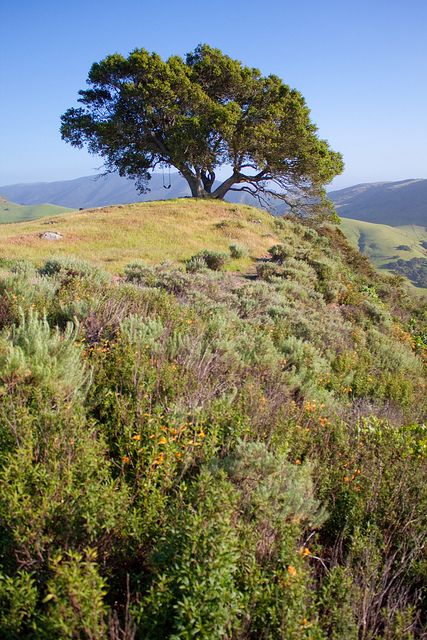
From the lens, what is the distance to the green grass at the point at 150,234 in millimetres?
15125

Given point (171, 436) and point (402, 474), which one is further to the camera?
point (402, 474)

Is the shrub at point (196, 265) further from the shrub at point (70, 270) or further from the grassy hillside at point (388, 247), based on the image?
the grassy hillside at point (388, 247)

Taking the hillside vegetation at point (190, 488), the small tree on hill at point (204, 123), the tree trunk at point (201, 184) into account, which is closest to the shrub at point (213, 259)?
the hillside vegetation at point (190, 488)

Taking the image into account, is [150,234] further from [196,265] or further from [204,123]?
[204,123]

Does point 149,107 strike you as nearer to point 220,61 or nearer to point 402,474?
point 220,61

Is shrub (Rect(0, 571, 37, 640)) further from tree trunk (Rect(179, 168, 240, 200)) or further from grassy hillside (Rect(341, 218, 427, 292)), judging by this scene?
grassy hillside (Rect(341, 218, 427, 292))

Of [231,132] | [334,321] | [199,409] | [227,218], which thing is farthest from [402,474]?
[231,132]

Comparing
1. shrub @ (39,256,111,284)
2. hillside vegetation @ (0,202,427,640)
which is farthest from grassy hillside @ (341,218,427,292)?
hillside vegetation @ (0,202,427,640)

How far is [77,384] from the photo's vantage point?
3.77 metres

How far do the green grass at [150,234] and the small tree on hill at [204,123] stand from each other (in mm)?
3813

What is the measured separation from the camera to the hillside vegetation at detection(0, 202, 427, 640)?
2.04 meters

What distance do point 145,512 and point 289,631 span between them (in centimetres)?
105

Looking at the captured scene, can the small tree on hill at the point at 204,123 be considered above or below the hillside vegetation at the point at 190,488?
above

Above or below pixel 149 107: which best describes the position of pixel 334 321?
below
